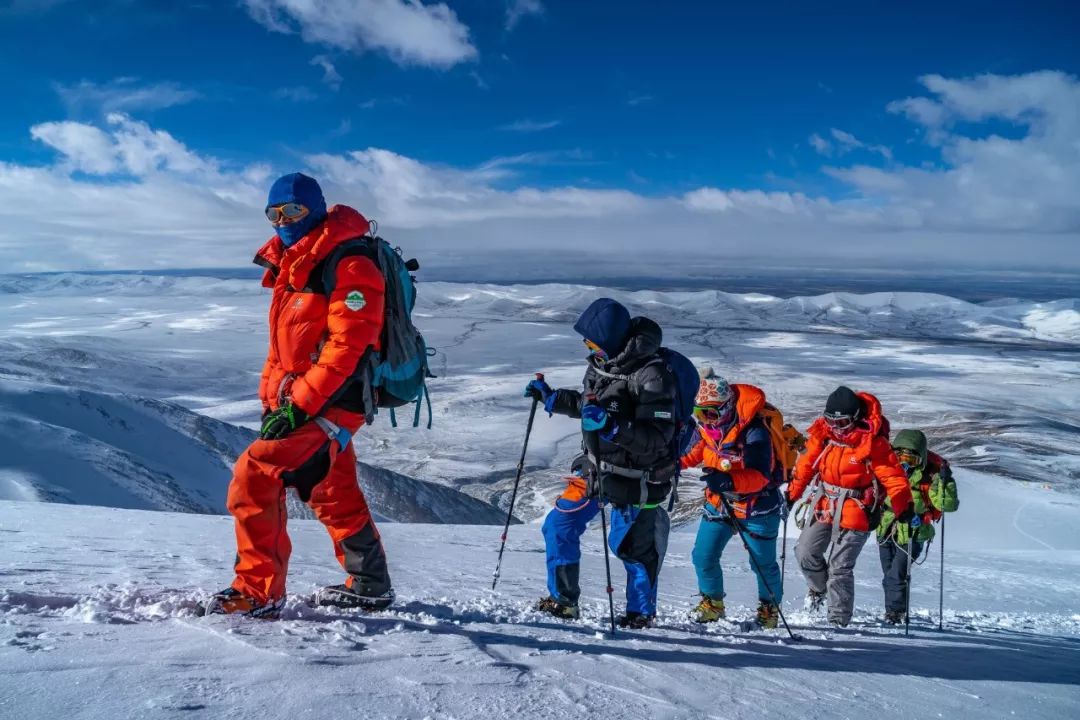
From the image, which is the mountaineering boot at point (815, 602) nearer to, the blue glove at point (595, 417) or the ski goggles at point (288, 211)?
the blue glove at point (595, 417)

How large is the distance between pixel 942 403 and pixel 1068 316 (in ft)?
341

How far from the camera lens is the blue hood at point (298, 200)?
2.96 metres

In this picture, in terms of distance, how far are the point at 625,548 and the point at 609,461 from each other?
50 cm

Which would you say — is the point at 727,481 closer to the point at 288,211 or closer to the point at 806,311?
the point at 288,211

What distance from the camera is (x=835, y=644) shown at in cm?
382

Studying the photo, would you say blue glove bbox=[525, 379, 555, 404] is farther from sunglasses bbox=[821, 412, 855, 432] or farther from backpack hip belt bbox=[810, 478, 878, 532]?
backpack hip belt bbox=[810, 478, 878, 532]

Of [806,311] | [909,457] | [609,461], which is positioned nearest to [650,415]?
[609,461]

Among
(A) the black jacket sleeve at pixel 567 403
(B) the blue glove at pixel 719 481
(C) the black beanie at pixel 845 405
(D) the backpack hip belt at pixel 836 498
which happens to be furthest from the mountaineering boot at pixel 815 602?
(A) the black jacket sleeve at pixel 567 403

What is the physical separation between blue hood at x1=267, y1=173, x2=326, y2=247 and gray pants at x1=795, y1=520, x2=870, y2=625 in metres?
4.13

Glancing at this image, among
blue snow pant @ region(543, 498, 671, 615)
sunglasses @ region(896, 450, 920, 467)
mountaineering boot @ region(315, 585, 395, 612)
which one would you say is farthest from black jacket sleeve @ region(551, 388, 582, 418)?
sunglasses @ region(896, 450, 920, 467)

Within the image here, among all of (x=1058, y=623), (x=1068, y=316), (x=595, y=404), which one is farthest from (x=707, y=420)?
(x=1068, y=316)

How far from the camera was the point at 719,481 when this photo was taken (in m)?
4.32

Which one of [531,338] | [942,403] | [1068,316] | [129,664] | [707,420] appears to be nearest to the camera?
[129,664]

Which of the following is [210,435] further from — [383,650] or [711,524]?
[383,650]
